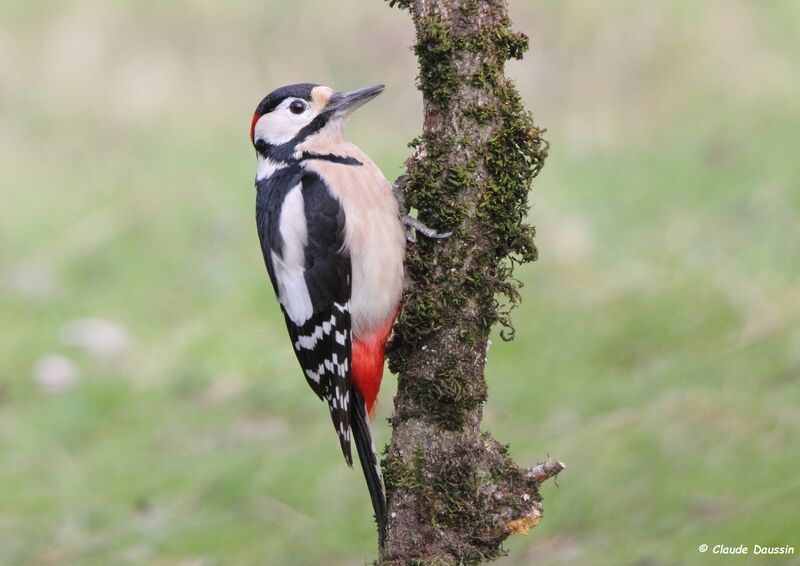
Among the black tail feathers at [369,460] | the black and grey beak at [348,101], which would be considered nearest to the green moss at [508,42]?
the black and grey beak at [348,101]

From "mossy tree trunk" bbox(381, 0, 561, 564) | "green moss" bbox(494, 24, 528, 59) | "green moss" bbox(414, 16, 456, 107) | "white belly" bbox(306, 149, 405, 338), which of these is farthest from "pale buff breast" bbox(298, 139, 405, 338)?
"green moss" bbox(494, 24, 528, 59)

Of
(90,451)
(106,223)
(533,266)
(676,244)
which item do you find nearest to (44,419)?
(90,451)

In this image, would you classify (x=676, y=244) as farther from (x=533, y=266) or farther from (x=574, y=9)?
(x=574, y=9)

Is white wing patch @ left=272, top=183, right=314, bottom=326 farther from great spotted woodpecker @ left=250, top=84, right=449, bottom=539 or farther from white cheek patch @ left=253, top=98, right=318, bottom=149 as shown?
white cheek patch @ left=253, top=98, right=318, bottom=149

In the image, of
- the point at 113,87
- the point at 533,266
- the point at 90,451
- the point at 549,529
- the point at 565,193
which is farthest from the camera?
the point at 113,87

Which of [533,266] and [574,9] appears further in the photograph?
[574,9]

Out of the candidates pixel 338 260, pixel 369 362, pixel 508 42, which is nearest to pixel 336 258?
pixel 338 260

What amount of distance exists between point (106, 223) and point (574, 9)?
3891 mm

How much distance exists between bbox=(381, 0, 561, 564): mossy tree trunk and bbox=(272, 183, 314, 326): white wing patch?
1.86ft

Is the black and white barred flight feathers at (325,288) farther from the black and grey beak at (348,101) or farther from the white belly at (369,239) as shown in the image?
the black and grey beak at (348,101)

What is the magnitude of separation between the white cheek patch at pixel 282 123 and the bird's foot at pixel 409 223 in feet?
1.70

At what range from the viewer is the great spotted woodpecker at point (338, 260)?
407 cm

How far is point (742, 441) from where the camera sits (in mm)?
5914

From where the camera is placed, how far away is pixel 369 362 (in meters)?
4.18
